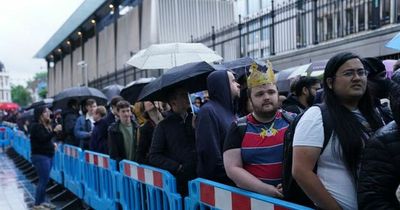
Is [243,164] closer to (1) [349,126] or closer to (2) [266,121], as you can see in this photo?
(2) [266,121]

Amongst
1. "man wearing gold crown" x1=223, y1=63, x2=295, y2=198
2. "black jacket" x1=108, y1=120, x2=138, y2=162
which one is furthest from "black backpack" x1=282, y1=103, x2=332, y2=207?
"black jacket" x1=108, y1=120, x2=138, y2=162

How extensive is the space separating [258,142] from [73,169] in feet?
19.5

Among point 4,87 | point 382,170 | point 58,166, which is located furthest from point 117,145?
point 4,87

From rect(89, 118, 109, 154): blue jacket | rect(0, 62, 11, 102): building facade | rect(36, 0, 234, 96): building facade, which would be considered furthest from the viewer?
rect(0, 62, 11, 102): building facade

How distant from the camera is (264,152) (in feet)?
9.05

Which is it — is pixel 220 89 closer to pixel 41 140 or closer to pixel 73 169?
pixel 41 140

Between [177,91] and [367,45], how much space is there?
18.3 ft

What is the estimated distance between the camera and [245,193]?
8.87 ft

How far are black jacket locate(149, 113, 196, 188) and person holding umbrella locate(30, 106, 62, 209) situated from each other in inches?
161

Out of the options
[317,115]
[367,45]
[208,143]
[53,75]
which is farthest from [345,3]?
[53,75]

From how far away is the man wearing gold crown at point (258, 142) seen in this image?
9.04ft

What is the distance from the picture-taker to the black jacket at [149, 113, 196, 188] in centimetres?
378

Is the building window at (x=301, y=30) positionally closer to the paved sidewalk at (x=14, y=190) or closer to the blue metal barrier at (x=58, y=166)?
the blue metal barrier at (x=58, y=166)

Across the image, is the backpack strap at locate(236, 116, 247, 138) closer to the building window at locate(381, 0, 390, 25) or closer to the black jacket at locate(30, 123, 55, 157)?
the black jacket at locate(30, 123, 55, 157)
